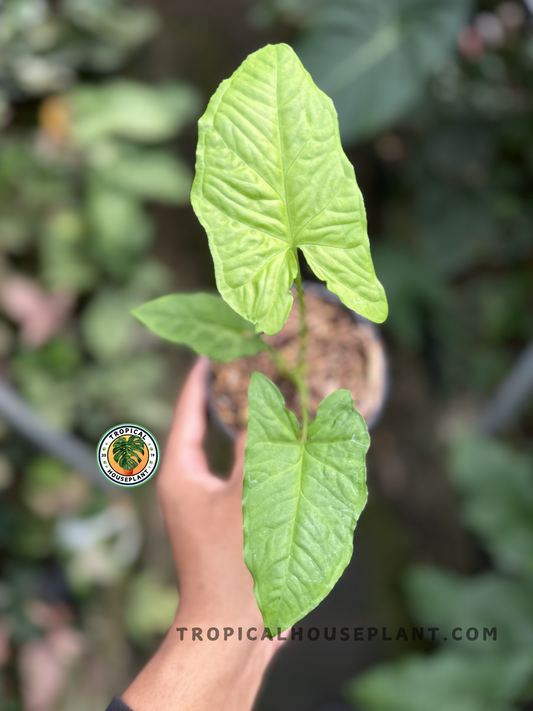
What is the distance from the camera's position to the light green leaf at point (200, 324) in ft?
1.78

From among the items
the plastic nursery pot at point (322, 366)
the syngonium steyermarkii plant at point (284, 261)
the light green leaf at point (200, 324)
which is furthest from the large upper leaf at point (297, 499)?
the plastic nursery pot at point (322, 366)

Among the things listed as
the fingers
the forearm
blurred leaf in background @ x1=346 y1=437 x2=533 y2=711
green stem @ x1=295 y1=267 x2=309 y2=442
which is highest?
green stem @ x1=295 y1=267 x2=309 y2=442

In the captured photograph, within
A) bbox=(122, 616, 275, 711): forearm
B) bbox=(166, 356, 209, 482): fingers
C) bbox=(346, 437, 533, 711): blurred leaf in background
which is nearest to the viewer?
bbox=(122, 616, 275, 711): forearm

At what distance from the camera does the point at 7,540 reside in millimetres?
1127

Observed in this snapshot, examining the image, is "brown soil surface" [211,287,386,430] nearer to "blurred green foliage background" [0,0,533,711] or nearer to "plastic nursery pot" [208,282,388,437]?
"plastic nursery pot" [208,282,388,437]

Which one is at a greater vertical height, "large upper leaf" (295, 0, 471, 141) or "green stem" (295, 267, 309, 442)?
"large upper leaf" (295, 0, 471, 141)

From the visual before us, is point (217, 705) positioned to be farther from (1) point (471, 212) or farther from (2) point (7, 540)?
(1) point (471, 212)

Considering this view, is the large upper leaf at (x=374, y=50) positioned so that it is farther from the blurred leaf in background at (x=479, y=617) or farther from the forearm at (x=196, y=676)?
the forearm at (x=196, y=676)

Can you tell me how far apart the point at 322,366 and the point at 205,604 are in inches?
14.4

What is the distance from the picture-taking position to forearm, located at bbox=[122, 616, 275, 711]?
0.49 m

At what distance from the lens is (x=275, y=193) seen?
0.42m

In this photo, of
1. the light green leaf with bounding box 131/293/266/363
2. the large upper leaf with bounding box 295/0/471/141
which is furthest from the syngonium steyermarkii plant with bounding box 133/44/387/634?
the large upper leaf with bounding box 295/0/471/141

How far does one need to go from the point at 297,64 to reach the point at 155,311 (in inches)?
10.3

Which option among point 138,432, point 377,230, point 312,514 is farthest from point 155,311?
point 377,230
